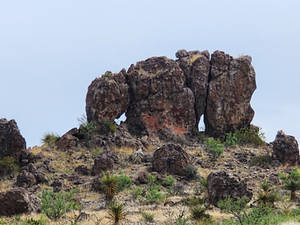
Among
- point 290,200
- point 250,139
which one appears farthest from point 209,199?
point 250,139

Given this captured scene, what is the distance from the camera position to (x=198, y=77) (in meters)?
37.7

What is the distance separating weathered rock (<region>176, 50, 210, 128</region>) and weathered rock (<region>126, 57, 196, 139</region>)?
0.87 m

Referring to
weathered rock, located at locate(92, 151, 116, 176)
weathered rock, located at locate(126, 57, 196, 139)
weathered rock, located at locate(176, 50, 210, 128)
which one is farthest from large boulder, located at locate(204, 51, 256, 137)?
weathered rock, located at locate(92, 151, 116, 176)

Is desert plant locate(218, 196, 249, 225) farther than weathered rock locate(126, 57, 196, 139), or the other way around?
weathered rock locate(126, 57, 196, 139)

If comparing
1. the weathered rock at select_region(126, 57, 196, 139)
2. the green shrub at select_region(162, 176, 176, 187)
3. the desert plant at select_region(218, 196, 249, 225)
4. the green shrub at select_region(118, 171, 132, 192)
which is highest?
the weathered rock at select_region(126, 57, 196, 139)

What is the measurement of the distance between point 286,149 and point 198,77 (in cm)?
959

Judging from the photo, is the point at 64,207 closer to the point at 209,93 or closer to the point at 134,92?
the point at 134,92

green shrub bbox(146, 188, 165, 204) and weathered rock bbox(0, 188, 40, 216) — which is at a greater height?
weathered rock bbox(0, 188, 40, 216)

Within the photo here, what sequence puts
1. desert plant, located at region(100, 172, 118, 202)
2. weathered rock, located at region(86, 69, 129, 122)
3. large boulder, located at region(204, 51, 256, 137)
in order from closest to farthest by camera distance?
desert plant, located at region(100, 172, 118, 202) → weathered rock, located at region(86, 69, 129, 122) → large boulder, located at region(204, 51, 256, 137)

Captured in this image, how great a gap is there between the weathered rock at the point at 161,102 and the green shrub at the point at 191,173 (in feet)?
23.8

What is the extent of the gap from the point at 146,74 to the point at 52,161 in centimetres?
1086

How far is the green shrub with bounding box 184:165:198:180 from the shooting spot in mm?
28378

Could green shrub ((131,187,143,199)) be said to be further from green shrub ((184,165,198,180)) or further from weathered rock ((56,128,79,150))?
weathered rock ((56,128,79,150))

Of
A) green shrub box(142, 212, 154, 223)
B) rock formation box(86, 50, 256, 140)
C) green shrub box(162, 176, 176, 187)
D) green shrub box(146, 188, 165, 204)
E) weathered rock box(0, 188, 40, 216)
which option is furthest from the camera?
rock formation box(86, 50, 256, 140)
